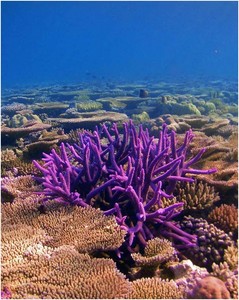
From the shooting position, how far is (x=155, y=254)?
2990mm

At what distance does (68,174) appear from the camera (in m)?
3.40

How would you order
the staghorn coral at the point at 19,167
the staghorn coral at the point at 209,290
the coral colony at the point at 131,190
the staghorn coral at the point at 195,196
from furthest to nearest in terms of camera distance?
1. the staghorn coral at the point at 19,167
2. the staghorn coral at the point at 195,196
3. the coral colony at the point at 131,190
4. the staghorn coral at the point at 209,290

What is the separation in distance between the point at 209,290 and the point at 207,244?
41.4 inches

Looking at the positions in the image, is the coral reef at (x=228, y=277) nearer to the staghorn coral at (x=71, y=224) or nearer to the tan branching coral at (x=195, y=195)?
the staghorn coral at (x=71, y=224)

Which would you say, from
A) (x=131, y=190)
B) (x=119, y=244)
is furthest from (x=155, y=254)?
(x=131, y=190)

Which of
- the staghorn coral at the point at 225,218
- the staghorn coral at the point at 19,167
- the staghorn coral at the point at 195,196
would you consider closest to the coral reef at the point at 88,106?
the staghorn coral at the point at 19,167

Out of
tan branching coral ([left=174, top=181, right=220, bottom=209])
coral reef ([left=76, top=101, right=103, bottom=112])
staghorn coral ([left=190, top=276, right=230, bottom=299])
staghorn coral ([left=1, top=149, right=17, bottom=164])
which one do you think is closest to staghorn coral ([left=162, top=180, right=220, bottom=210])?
tan branching coral ([left=174, top=181, right=220, bottom=209])

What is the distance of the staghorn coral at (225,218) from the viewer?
3662mm

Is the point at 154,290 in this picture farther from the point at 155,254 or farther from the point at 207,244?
the point at 207,244

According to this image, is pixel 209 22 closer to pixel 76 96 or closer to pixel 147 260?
pixel 76 96

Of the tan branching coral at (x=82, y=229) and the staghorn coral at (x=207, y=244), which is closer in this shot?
the tan branching coral at (x=82, y=229)

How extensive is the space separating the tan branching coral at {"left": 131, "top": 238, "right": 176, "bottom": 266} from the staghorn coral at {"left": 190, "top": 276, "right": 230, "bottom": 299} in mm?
472

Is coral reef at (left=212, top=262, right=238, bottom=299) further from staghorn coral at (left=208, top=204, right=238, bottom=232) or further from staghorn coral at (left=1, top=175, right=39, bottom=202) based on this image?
staghorn coral at (left=1, top=175, right=39, bottom=202)

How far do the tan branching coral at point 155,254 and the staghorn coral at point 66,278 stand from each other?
376 mm
